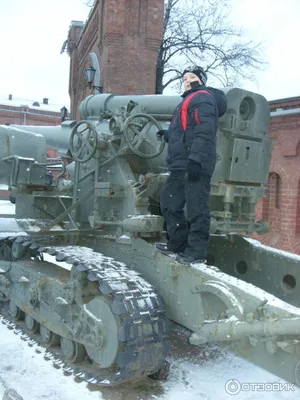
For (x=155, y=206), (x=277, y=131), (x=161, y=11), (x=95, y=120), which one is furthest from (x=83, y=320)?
(x=161, y=11)

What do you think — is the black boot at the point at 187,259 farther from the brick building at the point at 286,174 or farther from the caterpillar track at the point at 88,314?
the brick building at the point at 286,174

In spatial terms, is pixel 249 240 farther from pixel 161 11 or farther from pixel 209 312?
pixel 161 11

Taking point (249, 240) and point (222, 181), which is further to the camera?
point (249, 240)

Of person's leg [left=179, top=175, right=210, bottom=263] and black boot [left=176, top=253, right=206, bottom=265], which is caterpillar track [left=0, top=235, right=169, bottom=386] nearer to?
black boot [left=176, top=253, right=206, bottom=265]

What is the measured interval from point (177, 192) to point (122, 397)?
1.69 meters

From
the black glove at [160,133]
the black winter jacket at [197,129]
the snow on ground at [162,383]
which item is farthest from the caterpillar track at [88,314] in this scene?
the black glove at [160,133]

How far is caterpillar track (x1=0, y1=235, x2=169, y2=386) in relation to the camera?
11.5 feet

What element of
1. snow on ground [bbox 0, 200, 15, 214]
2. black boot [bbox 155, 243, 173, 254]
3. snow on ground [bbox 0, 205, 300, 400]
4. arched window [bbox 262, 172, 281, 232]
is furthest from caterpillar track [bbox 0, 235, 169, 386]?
snow on ground [bbox 0, 200, 15, 214]

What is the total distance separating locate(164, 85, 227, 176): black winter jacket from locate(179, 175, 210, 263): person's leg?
14cm

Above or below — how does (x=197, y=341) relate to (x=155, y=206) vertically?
below

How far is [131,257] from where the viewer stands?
14.2 feet

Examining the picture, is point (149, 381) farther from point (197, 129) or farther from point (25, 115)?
point (25, 115)

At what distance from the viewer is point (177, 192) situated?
407 centimetres

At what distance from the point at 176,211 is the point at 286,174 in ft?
18.0
